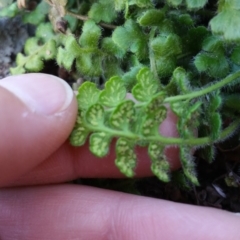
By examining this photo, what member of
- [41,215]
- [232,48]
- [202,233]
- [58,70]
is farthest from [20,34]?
[202,233]

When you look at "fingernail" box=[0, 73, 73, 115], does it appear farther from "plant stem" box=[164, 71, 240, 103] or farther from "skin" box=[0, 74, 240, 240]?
"plant stem" box=[164, 71, 240, 103]

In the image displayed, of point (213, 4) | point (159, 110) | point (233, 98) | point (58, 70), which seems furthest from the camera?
point (58, 70)

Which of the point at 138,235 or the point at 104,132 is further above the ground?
the point at 104,132

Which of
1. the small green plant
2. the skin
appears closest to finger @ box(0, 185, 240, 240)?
the skin

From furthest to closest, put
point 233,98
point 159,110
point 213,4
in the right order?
point 213,4
point 233,98
point 159,110

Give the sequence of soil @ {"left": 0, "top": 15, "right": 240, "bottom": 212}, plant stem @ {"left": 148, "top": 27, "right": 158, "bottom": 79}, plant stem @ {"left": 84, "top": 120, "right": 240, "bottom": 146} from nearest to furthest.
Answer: plant stem @ {"left": 84, "top": 120, "right": 240, "bottom": 146} < plant stem @ {"left": 148, "top": 27, "right": 158, "bottom": 79} < soil @ {"left": 0, "top": 15, "right": 240, "bottom": 212}

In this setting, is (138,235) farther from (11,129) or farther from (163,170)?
(11,129)

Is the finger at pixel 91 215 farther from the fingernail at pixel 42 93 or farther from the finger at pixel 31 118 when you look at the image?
the fingernail at pixel 42 93
